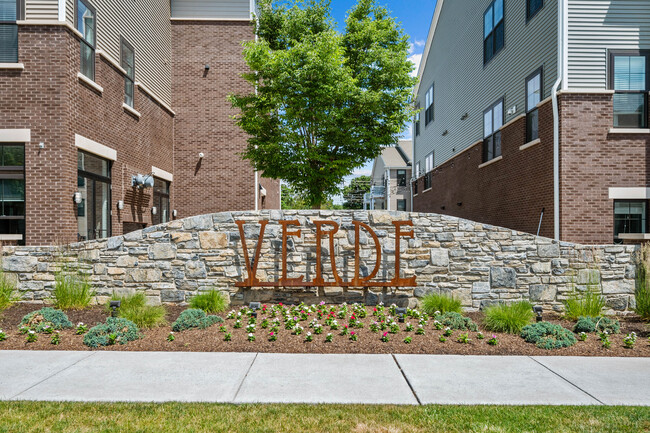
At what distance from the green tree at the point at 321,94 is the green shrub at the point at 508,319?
337 inches

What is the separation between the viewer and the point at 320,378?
17.0ft

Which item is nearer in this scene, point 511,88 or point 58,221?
point 58,221

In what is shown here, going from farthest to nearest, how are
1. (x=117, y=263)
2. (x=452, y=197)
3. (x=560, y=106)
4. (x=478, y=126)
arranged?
1. (x=452, y=197)
2. (x=478, y=126)
3. (x=560, y=106)
4. (x=117, y=263)

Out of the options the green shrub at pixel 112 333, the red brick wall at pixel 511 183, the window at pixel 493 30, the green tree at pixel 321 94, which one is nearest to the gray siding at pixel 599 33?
the red brick wall at pixel 511 183

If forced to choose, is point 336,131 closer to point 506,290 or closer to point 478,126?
point 478,126

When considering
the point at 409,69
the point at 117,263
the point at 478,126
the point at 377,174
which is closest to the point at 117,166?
the point at 117,263

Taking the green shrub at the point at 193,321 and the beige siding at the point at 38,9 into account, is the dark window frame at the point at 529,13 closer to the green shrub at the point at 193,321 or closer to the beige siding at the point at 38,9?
the green shrub at the point at 193,321

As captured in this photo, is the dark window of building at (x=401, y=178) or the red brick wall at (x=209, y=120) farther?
the dark window of building at (x=401, y=178)

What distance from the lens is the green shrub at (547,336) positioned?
6590 mm

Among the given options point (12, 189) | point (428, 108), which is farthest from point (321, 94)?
point (428, 108)

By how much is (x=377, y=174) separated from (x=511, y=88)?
3683 cm

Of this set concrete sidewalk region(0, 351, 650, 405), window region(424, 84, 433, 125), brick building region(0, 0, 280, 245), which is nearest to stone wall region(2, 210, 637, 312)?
brick building region(0, 0, 280, 245)

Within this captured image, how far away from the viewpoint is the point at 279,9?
1672 cm

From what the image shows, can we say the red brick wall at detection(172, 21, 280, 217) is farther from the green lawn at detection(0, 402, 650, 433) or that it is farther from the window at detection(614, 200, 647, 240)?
the green lawn at detection(0, 402, 650, 433)
